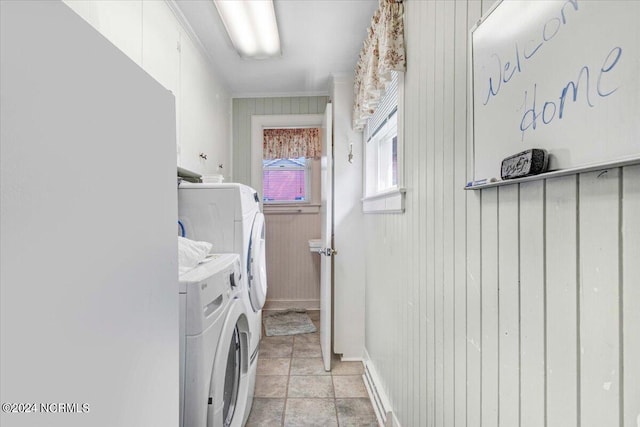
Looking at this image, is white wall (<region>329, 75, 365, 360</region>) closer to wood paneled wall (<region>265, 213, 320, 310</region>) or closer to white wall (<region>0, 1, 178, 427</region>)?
wood paneled wall (<region>265, 213, 320, 310</region>)

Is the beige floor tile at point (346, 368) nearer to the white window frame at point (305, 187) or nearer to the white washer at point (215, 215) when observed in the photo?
the white washer at point (215, 215)

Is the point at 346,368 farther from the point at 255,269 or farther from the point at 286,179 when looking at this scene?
the point at 286,179

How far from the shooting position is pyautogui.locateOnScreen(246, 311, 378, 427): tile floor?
1.70m

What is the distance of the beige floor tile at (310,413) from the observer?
65.4 inches

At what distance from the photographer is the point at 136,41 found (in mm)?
1365

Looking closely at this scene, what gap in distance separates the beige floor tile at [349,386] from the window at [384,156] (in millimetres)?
1204

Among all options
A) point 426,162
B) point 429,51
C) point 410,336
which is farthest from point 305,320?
point 429,51

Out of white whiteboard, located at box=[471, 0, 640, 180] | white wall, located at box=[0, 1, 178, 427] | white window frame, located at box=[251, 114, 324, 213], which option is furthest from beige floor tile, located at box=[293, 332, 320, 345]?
white whiteboard, located at box=[471, 0, 640, 180]

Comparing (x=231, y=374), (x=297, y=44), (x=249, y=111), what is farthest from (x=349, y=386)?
(x=249, y=111)

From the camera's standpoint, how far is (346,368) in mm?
2268

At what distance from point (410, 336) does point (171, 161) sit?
114 centimetres

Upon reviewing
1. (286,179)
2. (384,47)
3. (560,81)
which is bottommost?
(560,81)

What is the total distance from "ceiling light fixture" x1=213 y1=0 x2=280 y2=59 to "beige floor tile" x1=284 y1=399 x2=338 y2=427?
7.58 feet

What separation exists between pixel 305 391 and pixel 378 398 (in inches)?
20.1
